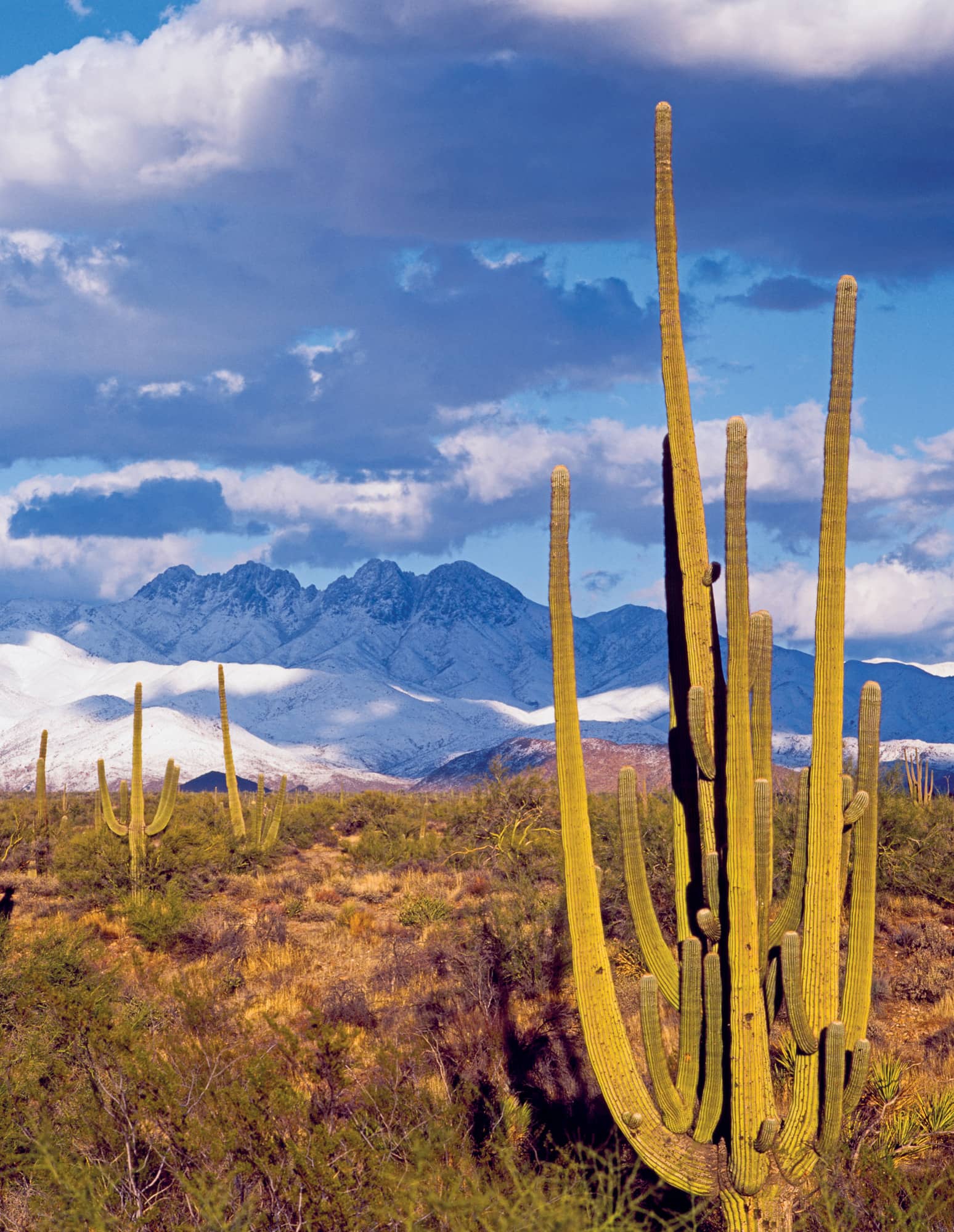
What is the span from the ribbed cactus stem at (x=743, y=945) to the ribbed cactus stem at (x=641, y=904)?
556 mm

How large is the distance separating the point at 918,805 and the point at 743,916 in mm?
14416

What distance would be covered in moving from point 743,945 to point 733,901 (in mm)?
244

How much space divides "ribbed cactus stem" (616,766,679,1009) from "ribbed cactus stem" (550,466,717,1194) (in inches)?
12.6

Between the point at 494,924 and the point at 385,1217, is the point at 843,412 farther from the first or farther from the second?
the point at 494,924

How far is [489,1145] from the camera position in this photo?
292 inches

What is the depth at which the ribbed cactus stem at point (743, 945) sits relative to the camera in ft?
19.7

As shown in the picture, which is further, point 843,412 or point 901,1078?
point 901,1078

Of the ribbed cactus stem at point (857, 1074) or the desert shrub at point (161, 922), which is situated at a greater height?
the ribbed cactus stem at point (857, 1074)

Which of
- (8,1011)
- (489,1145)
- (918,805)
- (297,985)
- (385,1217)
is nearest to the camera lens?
(385,1217)

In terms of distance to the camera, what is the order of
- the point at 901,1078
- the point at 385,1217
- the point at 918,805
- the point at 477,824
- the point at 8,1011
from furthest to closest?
the point at 477,824, the point at 918,805, the point at 8,1011, the point at 901,1078, the point at 385,1217

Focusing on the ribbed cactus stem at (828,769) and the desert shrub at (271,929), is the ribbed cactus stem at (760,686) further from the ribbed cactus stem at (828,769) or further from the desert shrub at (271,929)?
the desert shrub at (271,929)

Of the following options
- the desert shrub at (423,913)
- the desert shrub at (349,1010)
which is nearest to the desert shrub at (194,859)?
the desert shrub at (423,913)

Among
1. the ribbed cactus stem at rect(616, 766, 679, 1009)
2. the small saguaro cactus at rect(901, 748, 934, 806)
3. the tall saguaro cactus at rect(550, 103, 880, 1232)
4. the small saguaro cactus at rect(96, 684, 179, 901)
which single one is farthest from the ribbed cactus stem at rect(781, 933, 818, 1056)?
the small saguaro cactus at rect(96, 684, 179, 901)


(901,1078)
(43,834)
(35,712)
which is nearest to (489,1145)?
(901,1078)
